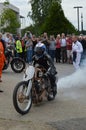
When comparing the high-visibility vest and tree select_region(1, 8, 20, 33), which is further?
tree select_region(1, 8, 20, 33)

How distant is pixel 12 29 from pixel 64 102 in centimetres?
6139

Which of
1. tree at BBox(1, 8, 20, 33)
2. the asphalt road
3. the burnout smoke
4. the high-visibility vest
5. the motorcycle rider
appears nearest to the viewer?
the asphalt road

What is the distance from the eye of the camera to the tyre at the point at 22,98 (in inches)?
352

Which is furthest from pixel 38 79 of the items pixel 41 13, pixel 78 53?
pixel 41 13

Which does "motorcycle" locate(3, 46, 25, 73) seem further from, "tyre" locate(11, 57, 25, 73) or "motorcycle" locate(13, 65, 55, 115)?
"motorcycle" locate(13, 65, 55, 115)

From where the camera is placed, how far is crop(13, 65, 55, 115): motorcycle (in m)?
9.05

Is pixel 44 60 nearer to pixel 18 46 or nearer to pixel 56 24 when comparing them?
pixel 18 46

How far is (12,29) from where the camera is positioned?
71250 millimetres

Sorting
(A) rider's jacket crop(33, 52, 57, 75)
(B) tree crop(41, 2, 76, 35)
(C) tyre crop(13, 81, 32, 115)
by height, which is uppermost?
(A) rider's jacket crop(33, 52, 57, 75)

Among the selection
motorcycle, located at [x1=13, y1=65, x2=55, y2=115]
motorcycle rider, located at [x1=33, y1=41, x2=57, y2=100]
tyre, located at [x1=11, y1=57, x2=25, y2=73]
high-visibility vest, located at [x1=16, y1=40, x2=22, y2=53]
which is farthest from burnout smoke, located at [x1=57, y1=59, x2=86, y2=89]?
high-visibility vest, located at [x1=16, y1=40, x2=22, y2=53]

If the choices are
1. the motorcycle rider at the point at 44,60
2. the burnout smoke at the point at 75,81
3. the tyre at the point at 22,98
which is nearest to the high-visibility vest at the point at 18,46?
the burnout smoke at the point at 75,81

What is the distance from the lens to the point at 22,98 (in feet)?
29.9

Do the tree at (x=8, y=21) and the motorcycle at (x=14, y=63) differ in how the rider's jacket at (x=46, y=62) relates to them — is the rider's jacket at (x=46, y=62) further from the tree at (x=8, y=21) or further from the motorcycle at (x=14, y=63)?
the tree at (x=8, y=21)

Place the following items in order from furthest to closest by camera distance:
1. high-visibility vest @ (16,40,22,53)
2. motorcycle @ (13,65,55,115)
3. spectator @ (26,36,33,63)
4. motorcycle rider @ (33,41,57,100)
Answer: high-visibility vest @ (16,40,22,53), spectator @ (26,36,33,63), motorcycle rider @ (33,41,57,100), motorcycle @ (13,65,55,115)
